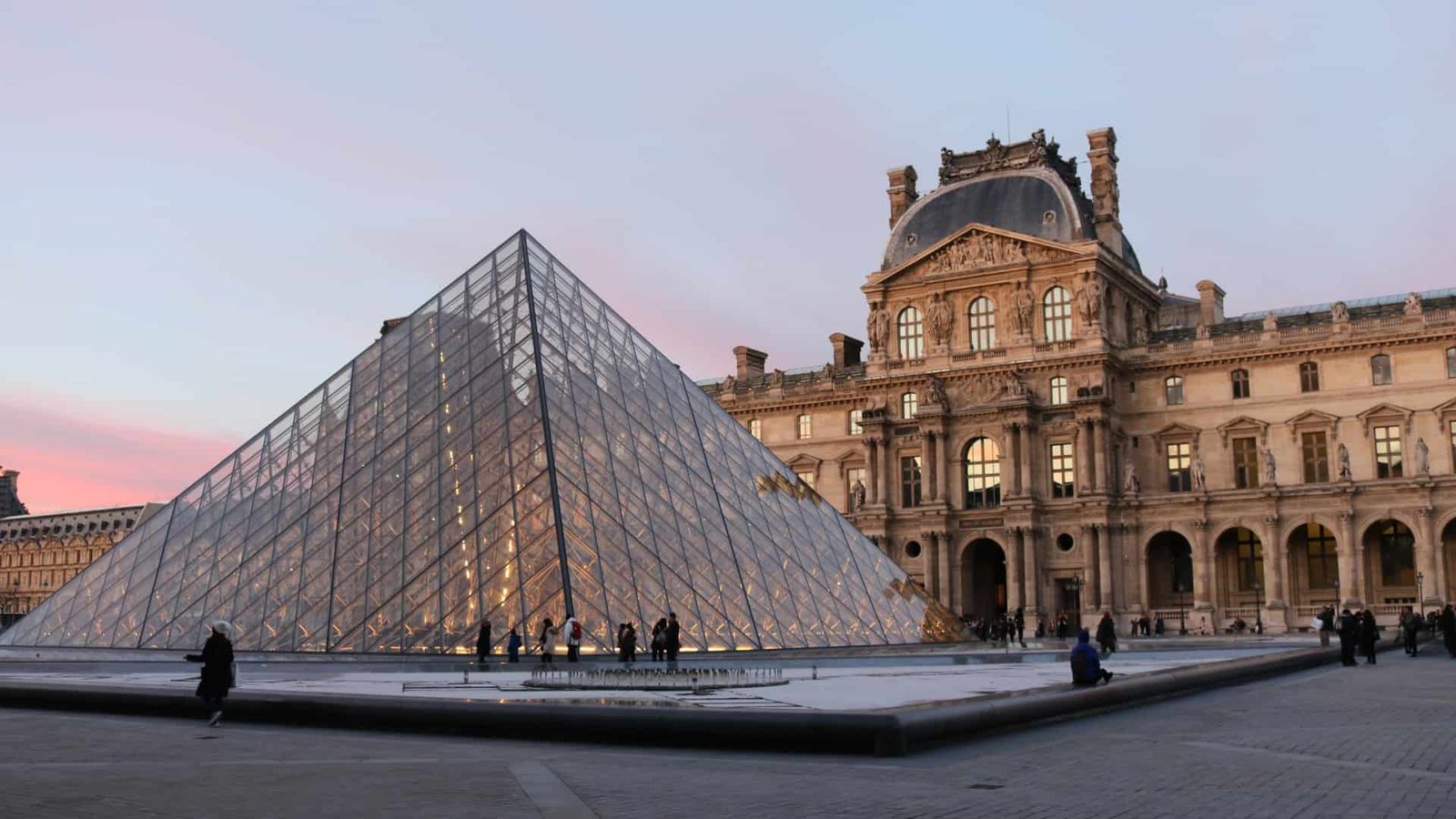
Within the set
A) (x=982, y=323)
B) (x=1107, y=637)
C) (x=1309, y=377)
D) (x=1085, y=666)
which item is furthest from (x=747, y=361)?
(x=1085, y=666)

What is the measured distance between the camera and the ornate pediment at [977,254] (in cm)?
5003

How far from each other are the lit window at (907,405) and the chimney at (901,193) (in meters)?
7.63

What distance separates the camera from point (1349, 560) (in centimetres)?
4447

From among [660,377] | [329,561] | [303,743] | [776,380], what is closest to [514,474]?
[329,561]

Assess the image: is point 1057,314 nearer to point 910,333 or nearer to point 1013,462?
point 1013,462

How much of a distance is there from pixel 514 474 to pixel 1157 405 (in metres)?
32.1

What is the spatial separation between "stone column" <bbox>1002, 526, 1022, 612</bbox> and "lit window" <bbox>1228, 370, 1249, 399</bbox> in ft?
28.8

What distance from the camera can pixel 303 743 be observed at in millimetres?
10750

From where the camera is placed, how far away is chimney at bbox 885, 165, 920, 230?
5697 cm

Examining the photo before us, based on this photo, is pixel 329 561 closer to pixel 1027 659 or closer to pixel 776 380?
pixel 1027 659

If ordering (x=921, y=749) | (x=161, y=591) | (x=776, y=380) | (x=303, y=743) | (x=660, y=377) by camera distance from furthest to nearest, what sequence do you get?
1. (x=776, y=380)
2. (x=660, y=377)
3. (x=161, y=591)
4. (x=303, y=743)
5. (x=921, y=749)

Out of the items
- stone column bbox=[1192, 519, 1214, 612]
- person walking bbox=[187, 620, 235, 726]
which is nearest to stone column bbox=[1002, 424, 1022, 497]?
stone column bbox=[1192, 519, 1214, 612]

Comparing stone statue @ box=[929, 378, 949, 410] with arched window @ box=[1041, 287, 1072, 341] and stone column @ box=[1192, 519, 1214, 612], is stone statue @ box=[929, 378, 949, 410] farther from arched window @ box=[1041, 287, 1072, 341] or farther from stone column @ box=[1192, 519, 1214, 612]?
stone column @ box=[1192, 519, 1214, 612]

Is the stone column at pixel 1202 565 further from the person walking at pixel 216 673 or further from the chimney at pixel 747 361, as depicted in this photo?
the person walking at pixel 216 673
